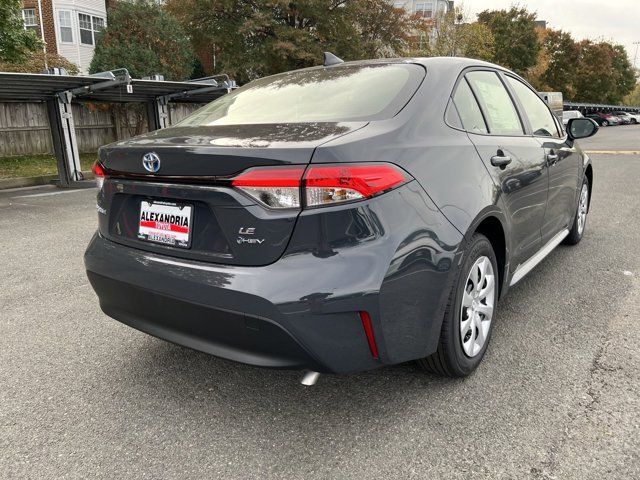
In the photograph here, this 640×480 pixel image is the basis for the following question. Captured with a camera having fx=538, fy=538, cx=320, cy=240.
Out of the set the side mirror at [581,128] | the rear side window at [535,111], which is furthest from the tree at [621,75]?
the rear side window at [535,111]

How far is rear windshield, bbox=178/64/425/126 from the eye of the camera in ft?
8.33

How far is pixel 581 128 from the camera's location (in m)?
4.48

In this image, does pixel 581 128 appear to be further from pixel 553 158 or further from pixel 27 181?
pixel 27 181

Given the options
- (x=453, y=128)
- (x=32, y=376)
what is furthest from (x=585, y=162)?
(x=32, y=376)

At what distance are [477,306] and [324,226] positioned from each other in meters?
1.14

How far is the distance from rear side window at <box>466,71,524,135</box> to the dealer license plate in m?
1.75

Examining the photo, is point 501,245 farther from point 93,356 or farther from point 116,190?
point 93,356

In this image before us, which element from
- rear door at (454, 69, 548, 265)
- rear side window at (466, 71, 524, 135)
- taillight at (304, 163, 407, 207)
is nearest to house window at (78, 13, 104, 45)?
rear side window at (466, 71, 524, 135)

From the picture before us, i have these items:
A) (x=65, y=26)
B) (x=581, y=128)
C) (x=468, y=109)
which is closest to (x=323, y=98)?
(x=468, y=109)

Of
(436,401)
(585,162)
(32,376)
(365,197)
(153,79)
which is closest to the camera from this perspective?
(365,197)

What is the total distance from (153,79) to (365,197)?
33.9 feet

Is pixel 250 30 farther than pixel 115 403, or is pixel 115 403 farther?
pixel 250 30

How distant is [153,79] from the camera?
36.6 ft

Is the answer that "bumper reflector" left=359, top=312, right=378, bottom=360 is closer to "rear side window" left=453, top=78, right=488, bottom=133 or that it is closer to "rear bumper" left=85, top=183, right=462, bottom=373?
"rear bumper" left=85, top=183, right=462, bottom=373
